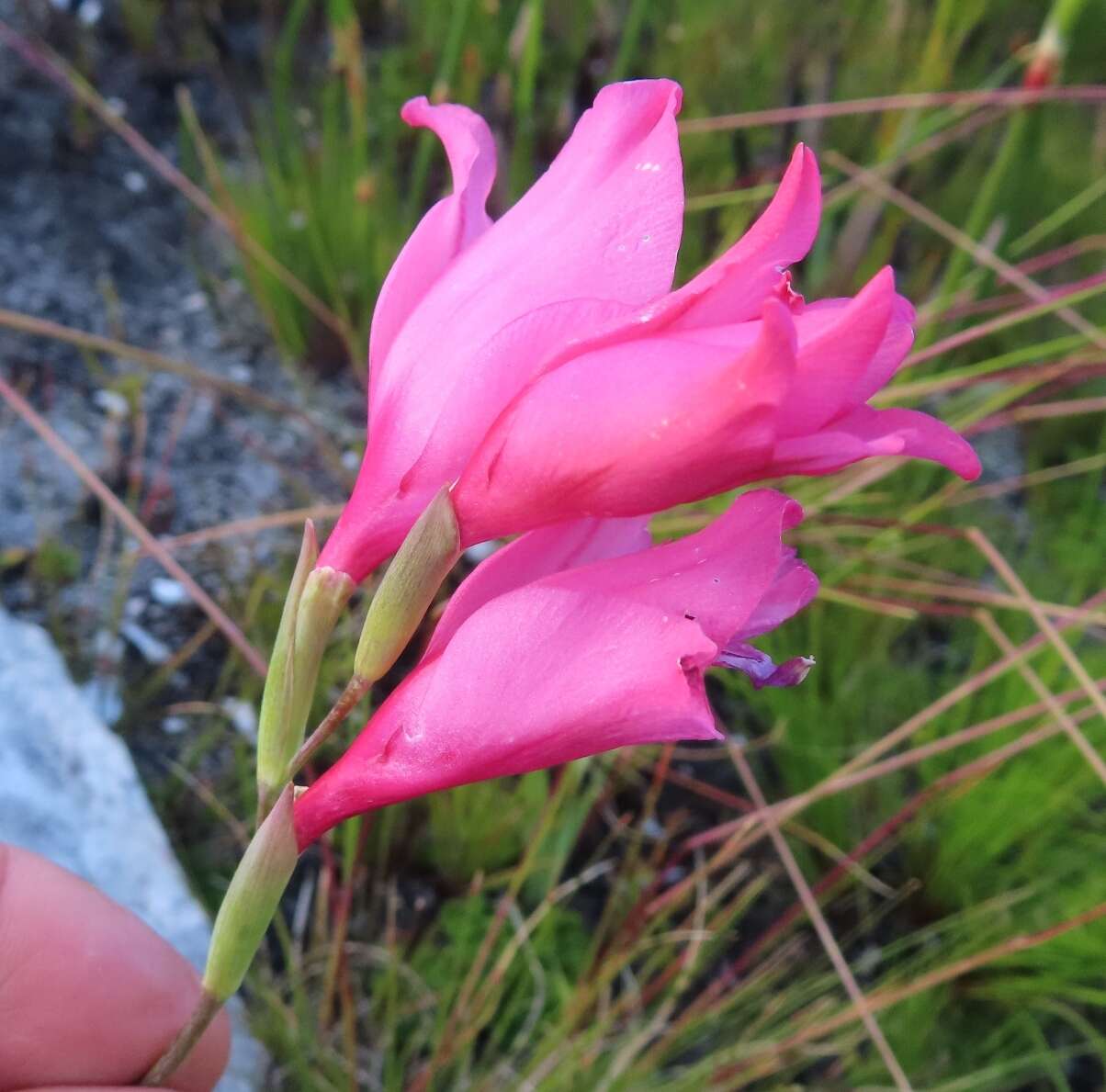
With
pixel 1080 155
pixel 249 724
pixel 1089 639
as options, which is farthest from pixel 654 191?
pixel 1080 155

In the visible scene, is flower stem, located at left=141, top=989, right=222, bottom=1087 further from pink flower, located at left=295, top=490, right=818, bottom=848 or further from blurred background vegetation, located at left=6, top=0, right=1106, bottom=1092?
blurred background vegetation, located at left=6, top=0, right=1106, bottom=1092

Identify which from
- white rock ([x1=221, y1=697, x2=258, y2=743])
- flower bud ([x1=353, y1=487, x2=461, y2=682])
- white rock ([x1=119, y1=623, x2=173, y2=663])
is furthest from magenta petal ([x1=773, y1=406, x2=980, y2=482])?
white rock ([x1=119, y1=623, x2=173, y2=663])

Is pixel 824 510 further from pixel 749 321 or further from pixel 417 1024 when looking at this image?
pixel 749 321

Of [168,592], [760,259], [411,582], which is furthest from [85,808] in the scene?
[760,259]

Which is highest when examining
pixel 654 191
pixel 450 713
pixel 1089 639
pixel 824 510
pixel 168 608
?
pixel 654 191

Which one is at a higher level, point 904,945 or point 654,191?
point 654,191
